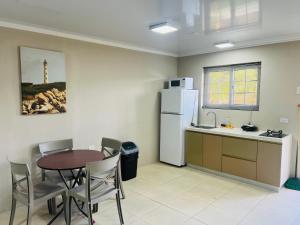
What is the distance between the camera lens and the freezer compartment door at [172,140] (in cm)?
450

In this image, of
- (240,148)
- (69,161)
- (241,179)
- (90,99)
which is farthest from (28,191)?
(241,179)

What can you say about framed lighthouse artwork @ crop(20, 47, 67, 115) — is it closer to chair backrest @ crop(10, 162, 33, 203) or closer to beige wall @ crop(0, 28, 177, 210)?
beige wall @ crop(0, 28, 177, 210)

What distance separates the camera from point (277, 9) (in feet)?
8.04

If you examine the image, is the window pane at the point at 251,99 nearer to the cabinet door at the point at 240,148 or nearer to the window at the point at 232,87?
the window at the point at 232,87

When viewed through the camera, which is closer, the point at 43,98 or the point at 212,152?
the point at 43,98

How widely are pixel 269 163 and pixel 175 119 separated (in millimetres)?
1830

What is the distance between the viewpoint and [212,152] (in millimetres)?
4152

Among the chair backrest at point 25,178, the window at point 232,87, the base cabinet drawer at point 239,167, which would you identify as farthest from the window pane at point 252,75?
the chair backrest at point 25,178

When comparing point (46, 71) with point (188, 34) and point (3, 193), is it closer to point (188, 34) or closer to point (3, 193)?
point (3, 193)

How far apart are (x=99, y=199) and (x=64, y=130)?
154 cm

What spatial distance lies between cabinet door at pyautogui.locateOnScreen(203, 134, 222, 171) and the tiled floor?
0.28m

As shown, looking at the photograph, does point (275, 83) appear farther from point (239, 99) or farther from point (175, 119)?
point (175, 119)

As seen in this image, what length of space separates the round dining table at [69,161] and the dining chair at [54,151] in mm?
106

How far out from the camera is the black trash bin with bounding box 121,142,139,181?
3846mm
